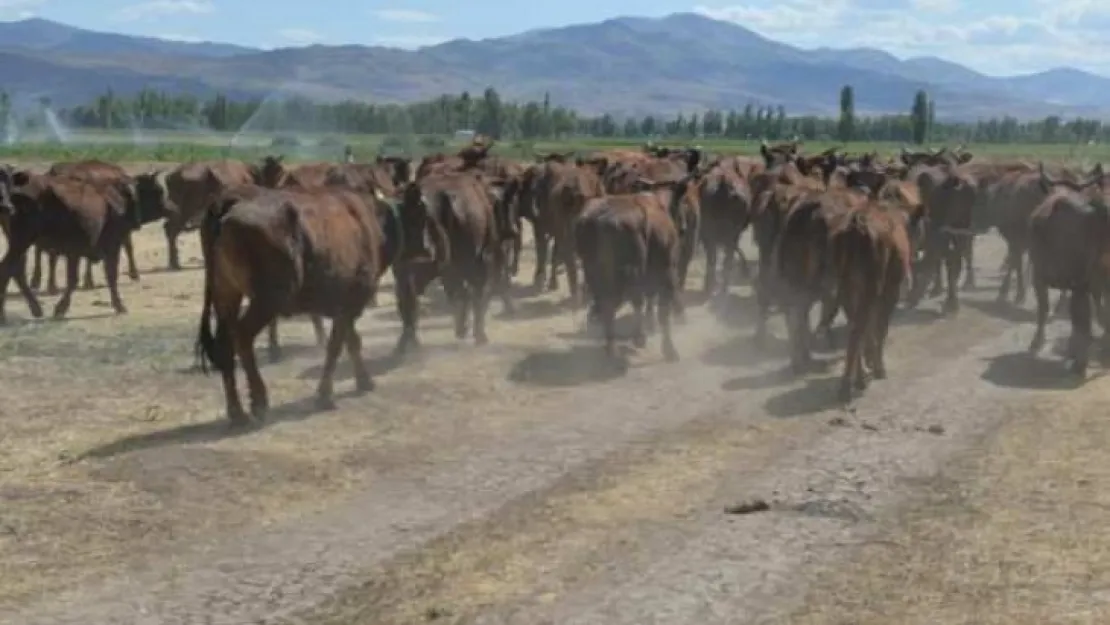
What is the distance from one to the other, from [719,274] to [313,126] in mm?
107160

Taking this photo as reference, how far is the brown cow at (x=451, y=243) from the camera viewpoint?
16.4m

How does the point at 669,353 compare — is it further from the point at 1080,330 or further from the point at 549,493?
the point at 549,493

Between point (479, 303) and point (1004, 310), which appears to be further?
point (1004, 310)

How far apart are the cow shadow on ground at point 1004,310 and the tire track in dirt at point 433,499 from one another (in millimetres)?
4515

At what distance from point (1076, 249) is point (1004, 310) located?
5.61 meters

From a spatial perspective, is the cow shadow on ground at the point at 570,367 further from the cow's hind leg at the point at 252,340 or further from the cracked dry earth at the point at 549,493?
the cow's hind leg at the point at 252,340

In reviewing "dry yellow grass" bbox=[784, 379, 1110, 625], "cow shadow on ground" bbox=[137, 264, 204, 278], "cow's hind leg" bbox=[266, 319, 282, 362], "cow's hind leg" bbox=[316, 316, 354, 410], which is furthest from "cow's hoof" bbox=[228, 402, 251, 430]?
"cow shadow on ground" bbox=[137, 264, 204, 278]

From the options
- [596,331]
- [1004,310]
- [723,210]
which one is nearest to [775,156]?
[723,210]

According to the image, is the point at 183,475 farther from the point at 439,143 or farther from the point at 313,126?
the point at 313,126

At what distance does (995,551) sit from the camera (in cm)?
1002

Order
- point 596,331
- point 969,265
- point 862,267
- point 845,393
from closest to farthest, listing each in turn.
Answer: point 845,393
point 862,267
point 596,331
point 969,265

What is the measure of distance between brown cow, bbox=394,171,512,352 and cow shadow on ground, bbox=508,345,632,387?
3.89 ft

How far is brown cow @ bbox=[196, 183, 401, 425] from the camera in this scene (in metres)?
13.0

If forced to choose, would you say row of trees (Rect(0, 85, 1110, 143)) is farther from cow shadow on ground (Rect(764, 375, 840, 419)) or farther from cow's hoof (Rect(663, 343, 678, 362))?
cow shadow on ground (Rect(764, 375, 840, 419))
